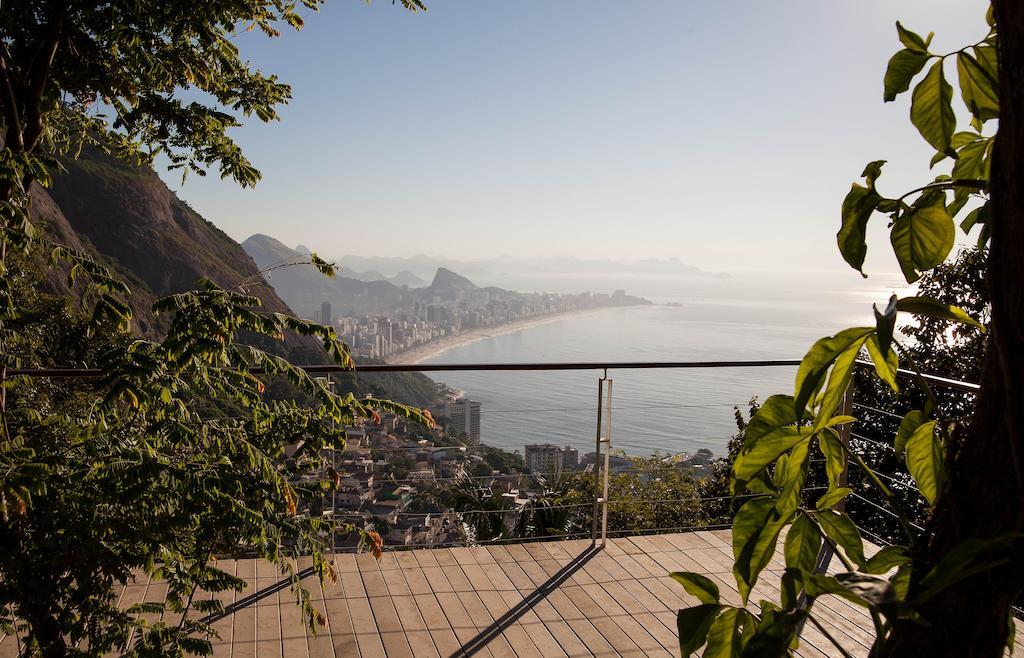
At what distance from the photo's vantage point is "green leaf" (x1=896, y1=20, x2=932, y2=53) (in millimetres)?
763

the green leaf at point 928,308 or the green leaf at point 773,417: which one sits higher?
the green leaf at point 928,308

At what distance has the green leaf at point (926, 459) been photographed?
0.79m

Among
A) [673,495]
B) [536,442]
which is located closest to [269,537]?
[536,442]

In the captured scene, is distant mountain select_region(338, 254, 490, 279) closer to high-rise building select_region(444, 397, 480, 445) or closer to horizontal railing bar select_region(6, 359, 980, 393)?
high-rise building select_region(444, 397, 480, 445)

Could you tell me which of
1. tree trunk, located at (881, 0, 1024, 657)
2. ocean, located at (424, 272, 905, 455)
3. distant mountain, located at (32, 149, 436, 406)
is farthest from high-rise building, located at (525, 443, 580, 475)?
distant mountain, located at (32, 149, 436, 406)

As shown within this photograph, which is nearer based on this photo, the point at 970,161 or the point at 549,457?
the point at 970,161

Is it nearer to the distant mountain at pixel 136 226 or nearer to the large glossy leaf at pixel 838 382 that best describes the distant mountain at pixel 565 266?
the distant mountain at pixel 136 226

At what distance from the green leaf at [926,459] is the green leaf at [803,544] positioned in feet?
0.45

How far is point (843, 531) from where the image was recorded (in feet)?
2.68

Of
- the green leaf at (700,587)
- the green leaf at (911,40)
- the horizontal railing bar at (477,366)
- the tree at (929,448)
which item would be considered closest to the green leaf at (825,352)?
the tree at (929,448)

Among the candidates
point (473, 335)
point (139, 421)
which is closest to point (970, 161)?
point (139, 421)

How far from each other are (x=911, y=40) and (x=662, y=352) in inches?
755

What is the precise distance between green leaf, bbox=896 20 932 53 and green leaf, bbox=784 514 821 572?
1.66ft

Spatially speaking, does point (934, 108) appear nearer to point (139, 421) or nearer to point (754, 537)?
point (754, 537)
